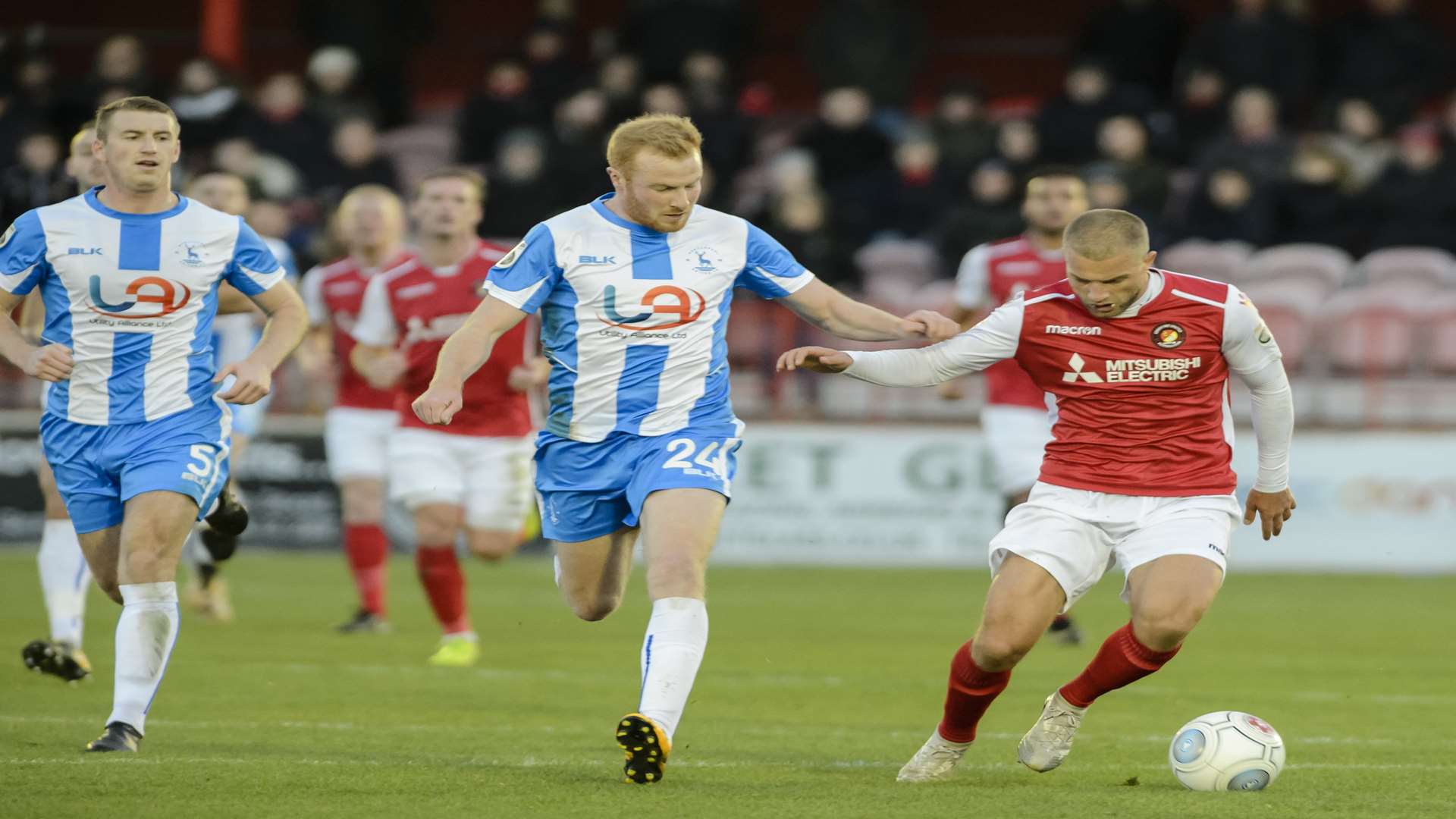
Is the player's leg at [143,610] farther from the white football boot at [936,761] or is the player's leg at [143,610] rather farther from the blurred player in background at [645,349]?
the white football boot at [936,761]

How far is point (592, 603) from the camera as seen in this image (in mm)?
7215

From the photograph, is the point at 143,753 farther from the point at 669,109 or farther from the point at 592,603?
the point at 669,109

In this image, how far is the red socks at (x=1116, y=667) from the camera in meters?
6.49

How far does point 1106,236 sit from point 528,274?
1846 millimetres

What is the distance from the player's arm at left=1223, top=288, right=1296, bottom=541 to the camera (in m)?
6.63

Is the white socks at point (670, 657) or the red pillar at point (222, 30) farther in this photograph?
the red pillar at point (222, 30)

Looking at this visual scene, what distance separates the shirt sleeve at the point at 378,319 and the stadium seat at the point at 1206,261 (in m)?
7.47

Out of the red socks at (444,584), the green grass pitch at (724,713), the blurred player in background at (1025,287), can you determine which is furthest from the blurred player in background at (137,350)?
the blurred player in background at (1025,287)

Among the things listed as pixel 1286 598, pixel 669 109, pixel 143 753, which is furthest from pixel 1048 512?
pixel 669 109

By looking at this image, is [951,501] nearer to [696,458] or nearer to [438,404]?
[696,458]

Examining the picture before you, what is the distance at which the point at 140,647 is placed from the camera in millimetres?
6922

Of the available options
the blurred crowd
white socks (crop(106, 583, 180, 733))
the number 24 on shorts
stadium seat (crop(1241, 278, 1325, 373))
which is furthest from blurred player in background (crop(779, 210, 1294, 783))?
the blurred crowd

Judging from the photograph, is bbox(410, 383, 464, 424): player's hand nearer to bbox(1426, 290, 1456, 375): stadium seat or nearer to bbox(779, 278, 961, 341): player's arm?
bbox(779, 278, 961, 341): player's arm

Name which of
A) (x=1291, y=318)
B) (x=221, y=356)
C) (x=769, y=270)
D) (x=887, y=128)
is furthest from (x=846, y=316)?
(x=887, y=128)
